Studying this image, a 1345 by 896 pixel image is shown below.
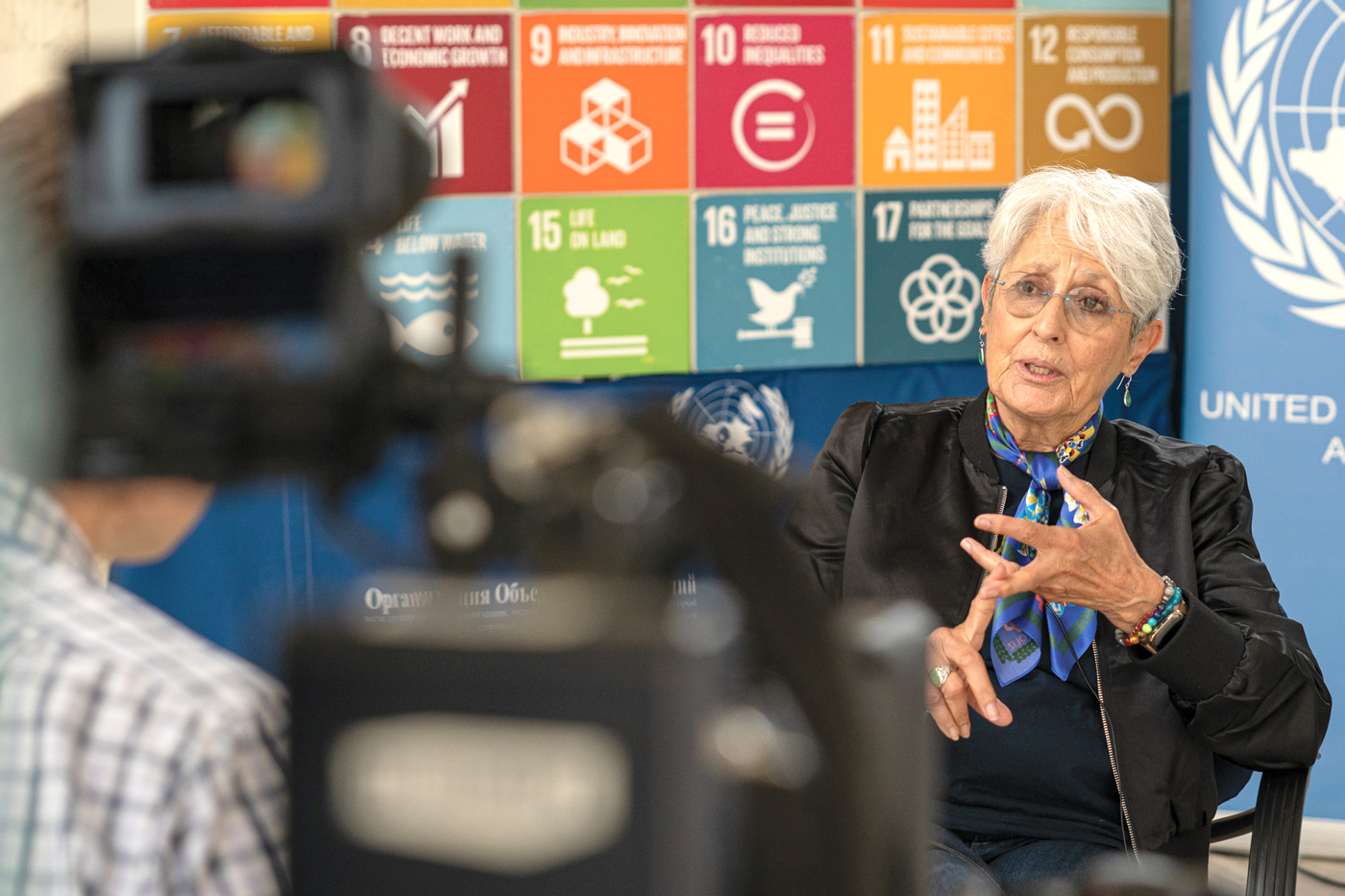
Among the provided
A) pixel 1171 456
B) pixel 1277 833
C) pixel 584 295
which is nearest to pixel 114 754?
pixel 1277 833

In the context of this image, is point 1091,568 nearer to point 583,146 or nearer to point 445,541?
point 445,541

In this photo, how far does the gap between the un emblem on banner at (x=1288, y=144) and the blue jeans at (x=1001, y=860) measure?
1748 mm

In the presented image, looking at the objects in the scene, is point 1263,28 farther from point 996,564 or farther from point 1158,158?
point 996,564

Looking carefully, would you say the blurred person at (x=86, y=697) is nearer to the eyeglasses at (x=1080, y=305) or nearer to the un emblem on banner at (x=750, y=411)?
the eyeglasses at (x=1080, y=305)

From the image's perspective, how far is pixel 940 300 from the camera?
2.95 metres

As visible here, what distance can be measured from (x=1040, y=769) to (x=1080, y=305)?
1.99 ft

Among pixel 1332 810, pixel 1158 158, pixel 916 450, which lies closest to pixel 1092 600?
pixel 916 450

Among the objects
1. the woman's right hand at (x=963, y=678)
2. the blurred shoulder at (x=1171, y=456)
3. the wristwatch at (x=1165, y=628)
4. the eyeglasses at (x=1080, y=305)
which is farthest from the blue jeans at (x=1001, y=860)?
the eyeglasses at (x=1080, y=305)

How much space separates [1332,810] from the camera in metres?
2.60

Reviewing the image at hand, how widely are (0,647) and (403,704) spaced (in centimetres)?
14

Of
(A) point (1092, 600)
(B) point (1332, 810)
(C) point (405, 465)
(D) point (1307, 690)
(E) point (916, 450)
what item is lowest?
(B) point (1332, 810)

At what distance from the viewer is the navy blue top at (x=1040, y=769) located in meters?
1.37

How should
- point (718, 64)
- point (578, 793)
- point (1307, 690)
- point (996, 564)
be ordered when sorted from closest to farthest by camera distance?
point (578, 793), point (996, 564), point (1307, 690), point (718, 64)

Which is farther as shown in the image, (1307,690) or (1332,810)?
(1332,810)
